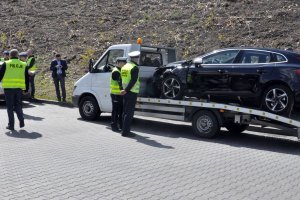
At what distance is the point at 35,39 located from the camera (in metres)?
25.2

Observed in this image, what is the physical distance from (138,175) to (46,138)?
12.3 feet

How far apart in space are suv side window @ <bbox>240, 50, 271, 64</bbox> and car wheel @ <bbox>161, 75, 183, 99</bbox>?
1648mm

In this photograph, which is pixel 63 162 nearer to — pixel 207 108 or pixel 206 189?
pixel 206 189

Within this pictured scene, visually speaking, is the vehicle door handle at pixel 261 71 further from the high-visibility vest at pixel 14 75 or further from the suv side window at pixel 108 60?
the high-visibility vest at pixel 14 75

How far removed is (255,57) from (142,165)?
3.94 m

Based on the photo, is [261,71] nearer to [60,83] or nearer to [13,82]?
[13,82]

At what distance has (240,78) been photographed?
418 inches

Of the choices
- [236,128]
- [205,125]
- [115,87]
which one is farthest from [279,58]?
[115,87]

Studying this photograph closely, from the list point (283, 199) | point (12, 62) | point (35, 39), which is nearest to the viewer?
point (283, 199)

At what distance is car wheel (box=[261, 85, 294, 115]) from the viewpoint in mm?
9890

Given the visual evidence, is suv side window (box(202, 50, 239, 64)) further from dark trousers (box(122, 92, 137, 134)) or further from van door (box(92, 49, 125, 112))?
van door (box(92, 49, 125, 112))

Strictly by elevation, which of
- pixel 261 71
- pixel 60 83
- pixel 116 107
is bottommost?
pixel 116 107

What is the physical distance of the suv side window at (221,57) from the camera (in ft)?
35.9

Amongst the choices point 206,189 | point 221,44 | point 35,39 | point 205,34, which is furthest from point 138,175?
point 35,39
